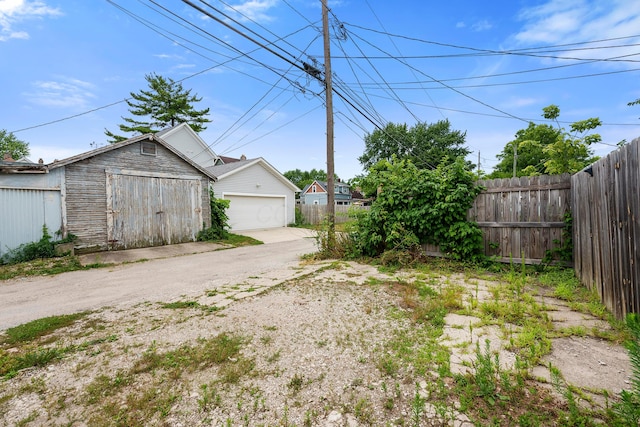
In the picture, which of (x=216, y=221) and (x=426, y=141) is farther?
(x=426, y=141)

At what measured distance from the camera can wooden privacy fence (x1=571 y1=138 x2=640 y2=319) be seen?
91.9 inches

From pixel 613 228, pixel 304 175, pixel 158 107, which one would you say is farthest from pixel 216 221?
pixel 304 175

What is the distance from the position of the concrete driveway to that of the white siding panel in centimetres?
689

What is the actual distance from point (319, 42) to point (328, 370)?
860 centimetres

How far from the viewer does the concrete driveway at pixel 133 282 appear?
3.94 meters

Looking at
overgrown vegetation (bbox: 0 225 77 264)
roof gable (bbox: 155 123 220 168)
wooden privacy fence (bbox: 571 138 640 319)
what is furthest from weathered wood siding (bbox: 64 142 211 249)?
wooden privacy fence (bbox: 571 138 640 319)

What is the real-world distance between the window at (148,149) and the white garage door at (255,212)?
502 cm

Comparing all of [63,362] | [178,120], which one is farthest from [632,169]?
[178,120]

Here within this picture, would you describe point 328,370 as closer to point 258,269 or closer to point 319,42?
point 258,269

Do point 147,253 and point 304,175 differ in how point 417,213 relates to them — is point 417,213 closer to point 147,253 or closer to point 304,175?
point 147,253

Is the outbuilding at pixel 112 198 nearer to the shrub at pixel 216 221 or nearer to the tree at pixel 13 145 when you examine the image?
the shrub at pixel 216 221

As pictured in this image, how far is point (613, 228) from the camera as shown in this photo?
9.07 ft

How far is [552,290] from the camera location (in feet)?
12.6

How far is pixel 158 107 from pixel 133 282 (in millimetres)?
25171
